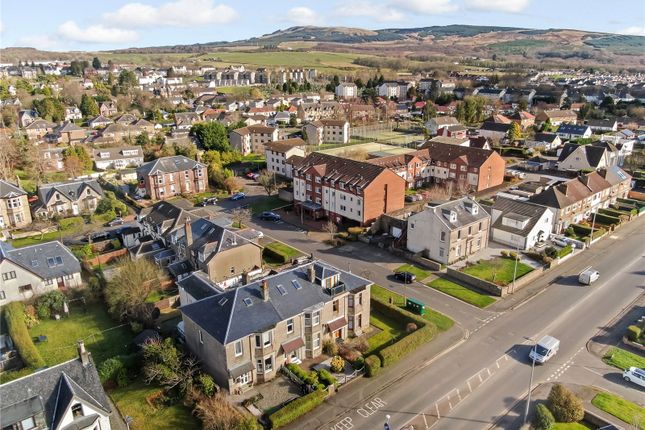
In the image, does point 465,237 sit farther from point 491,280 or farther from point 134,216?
point 134,216

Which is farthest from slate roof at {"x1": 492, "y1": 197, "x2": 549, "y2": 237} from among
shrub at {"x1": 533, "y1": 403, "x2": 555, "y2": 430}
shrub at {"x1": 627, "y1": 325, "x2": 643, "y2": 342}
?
shrub at {"x1": 533, "y1": 403, "x2": 555, "y2": 430}

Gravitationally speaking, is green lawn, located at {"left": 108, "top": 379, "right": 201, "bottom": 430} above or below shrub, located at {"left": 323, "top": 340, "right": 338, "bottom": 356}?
below

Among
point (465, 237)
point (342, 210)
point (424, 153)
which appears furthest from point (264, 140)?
point (465, 237)

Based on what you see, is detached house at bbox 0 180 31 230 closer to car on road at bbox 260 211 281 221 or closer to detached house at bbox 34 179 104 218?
detached house at bbox 34 179 104 218

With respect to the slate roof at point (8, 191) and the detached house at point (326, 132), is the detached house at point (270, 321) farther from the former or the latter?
the detached house at point (326, 132)

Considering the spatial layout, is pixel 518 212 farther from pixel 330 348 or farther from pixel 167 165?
pixel 167 165

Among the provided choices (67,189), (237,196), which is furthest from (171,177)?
(67,189)
